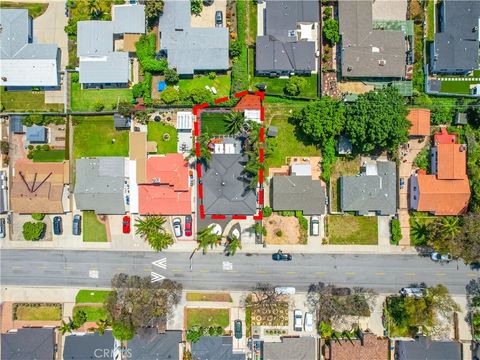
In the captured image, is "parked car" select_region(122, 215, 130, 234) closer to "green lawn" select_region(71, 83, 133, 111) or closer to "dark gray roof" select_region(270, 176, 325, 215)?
"green lawn" select_region(71, 83, 133, 111)

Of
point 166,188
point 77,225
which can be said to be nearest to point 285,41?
point 166,188

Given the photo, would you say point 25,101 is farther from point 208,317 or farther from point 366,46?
point 366,46

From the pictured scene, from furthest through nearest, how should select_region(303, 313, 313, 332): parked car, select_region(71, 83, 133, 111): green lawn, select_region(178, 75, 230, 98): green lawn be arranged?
select_region(71, 83, 133, 111): green lawn < select_region(178, 75, 230, 98): green lawn < select_region(303, 313, 313, 332): parked car

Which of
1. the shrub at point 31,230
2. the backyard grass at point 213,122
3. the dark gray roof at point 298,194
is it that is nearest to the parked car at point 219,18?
the backyard grass at point 213,122

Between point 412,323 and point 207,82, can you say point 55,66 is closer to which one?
point 207,82

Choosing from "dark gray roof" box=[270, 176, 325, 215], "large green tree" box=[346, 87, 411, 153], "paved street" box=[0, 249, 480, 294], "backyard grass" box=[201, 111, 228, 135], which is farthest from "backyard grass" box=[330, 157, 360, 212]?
"backyard grass" box=[201, 111, 228, 135]

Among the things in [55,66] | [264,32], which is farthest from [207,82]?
[55,66]
